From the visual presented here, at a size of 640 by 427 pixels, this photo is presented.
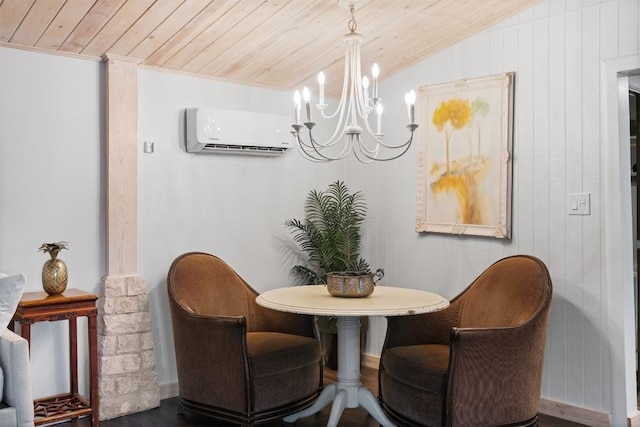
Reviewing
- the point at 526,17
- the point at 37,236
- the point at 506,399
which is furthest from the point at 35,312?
the point at 526,17

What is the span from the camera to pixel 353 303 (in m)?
3.12

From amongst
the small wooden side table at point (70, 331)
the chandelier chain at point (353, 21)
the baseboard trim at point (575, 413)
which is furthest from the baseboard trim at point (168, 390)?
the chandelier chain at point (353, 21)

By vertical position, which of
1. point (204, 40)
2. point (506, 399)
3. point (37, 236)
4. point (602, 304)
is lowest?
point (506, 399)

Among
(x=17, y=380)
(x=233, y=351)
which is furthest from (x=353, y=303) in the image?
(x=17, y=380)

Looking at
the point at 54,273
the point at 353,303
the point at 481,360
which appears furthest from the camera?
the point at 54,273

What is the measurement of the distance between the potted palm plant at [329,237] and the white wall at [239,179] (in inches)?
18.9

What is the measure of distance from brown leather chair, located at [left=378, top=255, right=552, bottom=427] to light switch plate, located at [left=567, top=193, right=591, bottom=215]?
16.0 inches

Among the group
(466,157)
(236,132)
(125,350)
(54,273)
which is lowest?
(125,350)

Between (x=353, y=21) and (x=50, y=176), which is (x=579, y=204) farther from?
(x=50, y=176)

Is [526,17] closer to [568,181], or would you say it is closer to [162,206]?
[568,181]

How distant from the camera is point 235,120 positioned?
161 inches

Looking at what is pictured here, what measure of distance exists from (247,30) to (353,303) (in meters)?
1.61

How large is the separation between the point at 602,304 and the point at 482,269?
76cm

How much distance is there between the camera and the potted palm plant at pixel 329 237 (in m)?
4.48
